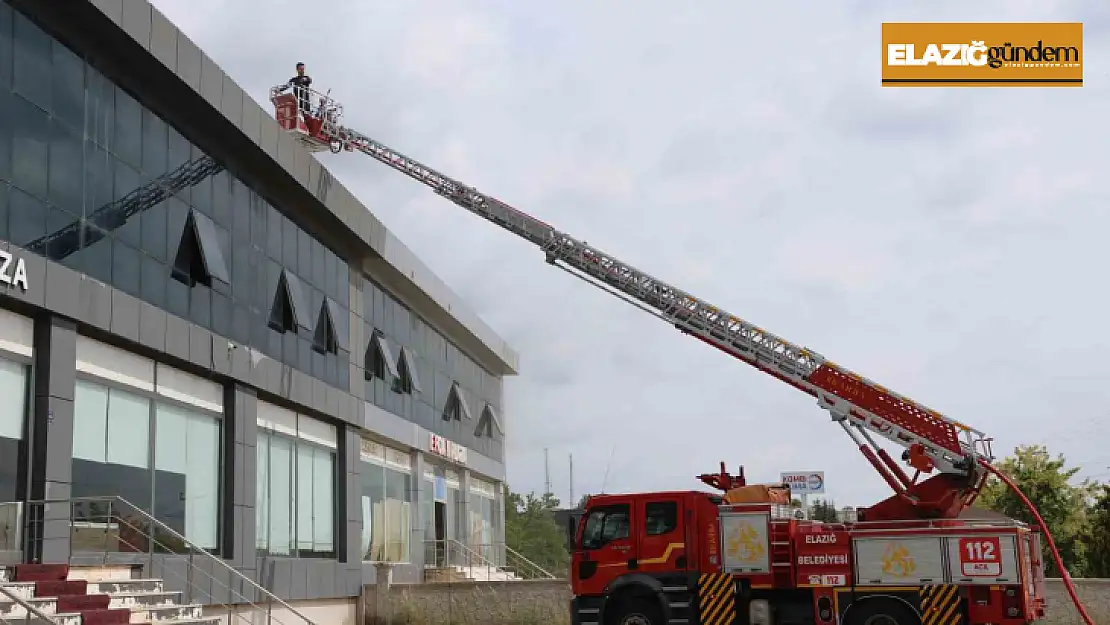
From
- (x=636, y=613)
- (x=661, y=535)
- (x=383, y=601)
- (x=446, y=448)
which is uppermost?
(x=446, y=448)

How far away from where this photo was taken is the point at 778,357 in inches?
1058

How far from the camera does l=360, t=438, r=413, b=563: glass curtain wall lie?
35031mm

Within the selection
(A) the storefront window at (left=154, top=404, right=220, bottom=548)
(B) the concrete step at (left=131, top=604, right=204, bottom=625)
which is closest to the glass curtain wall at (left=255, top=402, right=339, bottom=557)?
(A) the storefront window at (left=154, top=404, right=220, bottom=548)

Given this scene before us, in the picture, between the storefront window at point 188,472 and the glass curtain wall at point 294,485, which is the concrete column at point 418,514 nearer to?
the glass curtain wall at point 294,485

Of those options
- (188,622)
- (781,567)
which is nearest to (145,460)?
(188,622)

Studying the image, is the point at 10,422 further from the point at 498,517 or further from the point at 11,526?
the point at 498,517

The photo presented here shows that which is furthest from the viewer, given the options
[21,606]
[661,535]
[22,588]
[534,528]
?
[534,528]

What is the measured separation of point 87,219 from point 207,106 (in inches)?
188

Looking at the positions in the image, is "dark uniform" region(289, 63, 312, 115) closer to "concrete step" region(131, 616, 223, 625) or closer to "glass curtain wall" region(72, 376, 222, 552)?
"glass curtain wall" region(72, 376, 222, 552)

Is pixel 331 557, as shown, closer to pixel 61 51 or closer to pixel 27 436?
pixel 27 436

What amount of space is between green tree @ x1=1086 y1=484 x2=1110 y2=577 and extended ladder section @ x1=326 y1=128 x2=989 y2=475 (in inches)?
748

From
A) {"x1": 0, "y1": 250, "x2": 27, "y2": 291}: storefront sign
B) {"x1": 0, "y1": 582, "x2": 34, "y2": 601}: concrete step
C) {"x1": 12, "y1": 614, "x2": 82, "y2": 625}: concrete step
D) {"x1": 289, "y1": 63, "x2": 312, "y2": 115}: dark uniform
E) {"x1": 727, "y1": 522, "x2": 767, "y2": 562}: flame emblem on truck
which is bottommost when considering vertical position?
{"x1": 12, "y1": 614, "x2": 82, "y2": 625}: concrete step

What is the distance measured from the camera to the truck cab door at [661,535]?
22641 millimetres

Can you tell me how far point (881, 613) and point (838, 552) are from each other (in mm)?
1281
